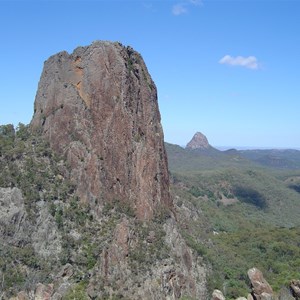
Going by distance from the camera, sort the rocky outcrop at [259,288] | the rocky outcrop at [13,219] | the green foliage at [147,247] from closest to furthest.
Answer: the rocky outcrop at [259,288]
the rocky outcrop at [13,219]
the green foliage at [147,247]

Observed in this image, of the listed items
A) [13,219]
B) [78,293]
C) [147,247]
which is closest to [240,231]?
[147,247]

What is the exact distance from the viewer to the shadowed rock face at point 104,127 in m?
64.9

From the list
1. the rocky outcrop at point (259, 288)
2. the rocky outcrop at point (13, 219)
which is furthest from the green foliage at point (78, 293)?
the rocky outcrop at point (259, 288)

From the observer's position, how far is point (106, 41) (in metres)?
66.9

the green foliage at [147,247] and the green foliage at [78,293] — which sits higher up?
the green foliage at [147,247]

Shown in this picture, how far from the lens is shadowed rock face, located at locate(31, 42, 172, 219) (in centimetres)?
6488

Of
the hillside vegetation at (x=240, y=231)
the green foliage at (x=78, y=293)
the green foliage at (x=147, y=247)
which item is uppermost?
the green foliage at (x=147, y=247)

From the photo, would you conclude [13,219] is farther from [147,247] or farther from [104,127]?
[104,127]

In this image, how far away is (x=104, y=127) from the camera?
2598 inches

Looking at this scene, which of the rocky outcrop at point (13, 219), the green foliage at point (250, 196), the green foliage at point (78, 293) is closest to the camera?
the green foliage at point (78, 293)

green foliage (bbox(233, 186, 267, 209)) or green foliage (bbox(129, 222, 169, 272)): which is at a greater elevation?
green foliage (bbox(129, 222, 169, 272))

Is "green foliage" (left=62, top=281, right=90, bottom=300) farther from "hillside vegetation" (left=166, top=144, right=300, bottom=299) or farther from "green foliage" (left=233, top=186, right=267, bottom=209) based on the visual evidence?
"green foliage" (left=233, top=186, right=267, bottom=209)

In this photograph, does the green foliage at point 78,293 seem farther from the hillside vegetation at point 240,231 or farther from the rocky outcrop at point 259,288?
the rocky outcrop at point 259,288

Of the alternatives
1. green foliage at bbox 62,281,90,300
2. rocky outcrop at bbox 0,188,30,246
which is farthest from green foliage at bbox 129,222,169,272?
rocky outcrop at bbox 0,188,30,246
